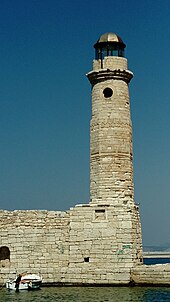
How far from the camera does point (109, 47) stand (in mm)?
24797

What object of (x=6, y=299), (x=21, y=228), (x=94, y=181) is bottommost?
(x=6, y=299)

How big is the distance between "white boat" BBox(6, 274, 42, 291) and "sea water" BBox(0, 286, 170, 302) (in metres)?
0.22

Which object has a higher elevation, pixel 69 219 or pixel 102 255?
pixel 69 219

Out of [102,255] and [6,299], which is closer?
[6,299]

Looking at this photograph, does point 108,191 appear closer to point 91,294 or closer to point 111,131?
point 111,131

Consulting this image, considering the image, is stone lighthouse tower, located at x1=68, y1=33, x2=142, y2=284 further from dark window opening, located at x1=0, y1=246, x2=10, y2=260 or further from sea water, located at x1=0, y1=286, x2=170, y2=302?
dark window opening, located at x1=0, y1=246, x2=10, y2=260

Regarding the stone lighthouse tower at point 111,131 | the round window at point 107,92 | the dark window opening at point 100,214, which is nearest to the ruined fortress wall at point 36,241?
the dark window opening at point 100,214

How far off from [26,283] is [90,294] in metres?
3.16

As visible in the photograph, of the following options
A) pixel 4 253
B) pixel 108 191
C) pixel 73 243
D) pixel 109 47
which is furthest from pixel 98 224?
pixel 109 47

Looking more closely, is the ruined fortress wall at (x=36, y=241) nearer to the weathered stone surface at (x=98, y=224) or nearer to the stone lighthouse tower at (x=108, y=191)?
the weathered stone surface at (x=98, y=224)

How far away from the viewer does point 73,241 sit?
22.4m

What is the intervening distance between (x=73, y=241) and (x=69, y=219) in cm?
99

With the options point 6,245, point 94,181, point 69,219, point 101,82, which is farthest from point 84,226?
point 101,82

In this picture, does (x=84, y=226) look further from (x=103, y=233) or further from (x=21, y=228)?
(x=21, y=228)
